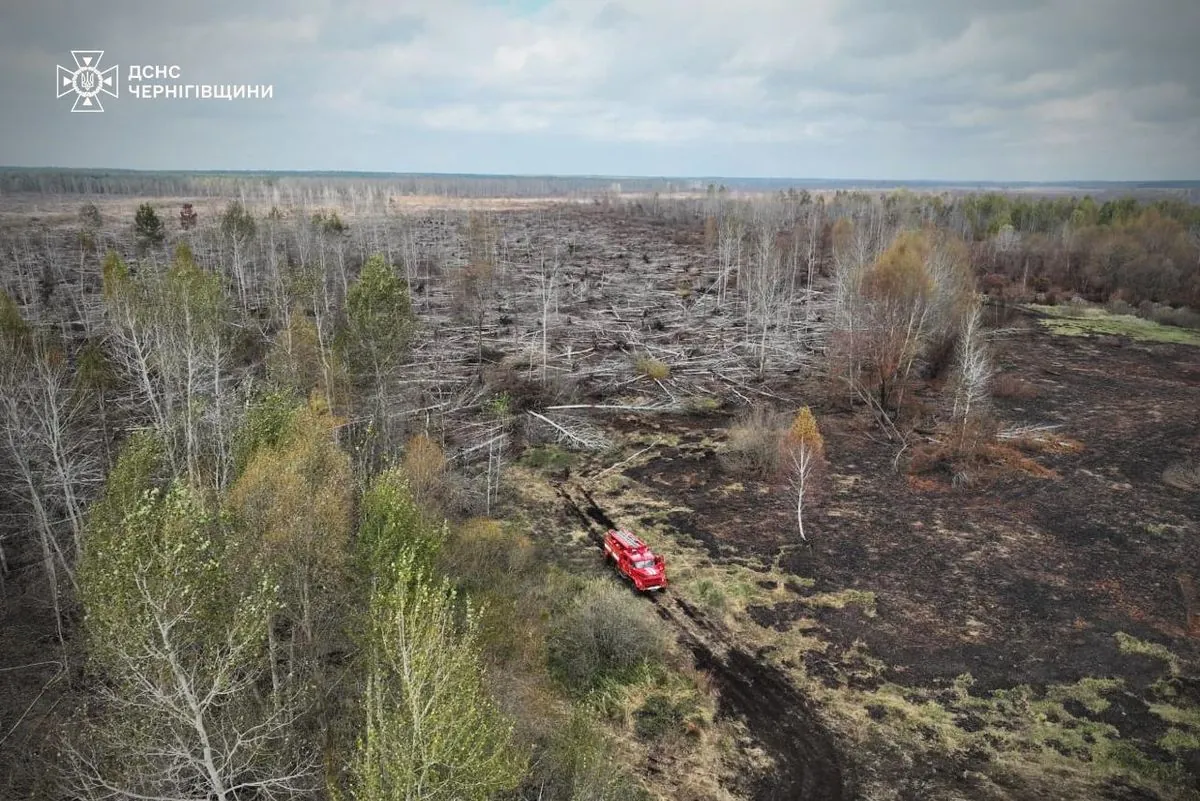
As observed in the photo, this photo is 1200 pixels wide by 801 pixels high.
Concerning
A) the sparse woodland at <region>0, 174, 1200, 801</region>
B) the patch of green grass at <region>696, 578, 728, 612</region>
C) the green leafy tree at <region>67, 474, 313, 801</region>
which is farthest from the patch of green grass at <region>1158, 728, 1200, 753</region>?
the green leafy tree at <region>67, 474, 313, 801</region>

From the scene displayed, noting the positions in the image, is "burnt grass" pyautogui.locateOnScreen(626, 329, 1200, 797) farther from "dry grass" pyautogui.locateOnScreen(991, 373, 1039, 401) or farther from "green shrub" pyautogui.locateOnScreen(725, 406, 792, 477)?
"dry grass" pyautogui.locateOnScreen(991, 373, 1039, 401)

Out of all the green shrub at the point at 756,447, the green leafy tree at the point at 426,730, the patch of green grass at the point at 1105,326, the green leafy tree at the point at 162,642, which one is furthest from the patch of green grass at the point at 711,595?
the patch of green grass at the point at 1105,326

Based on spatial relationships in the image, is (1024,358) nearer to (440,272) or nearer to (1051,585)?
(1051,585)

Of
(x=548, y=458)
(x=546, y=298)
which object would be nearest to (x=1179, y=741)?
(x=548, y=458)

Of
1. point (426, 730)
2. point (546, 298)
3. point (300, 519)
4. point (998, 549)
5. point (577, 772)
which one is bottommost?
point (998, 549)

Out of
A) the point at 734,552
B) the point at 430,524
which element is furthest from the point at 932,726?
the point at 430,524

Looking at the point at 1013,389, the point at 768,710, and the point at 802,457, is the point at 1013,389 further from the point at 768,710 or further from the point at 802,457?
the point at 768,710
